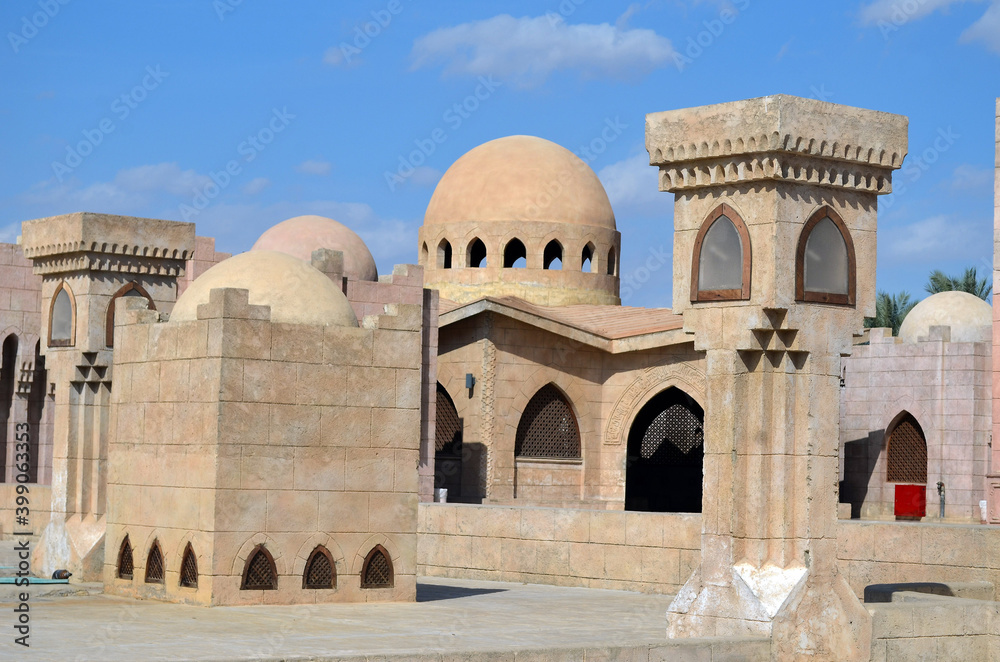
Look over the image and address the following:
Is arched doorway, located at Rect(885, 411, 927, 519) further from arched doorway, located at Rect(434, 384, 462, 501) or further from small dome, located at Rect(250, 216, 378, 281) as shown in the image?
small dome, located at Rect(250, 216, 378, 281)

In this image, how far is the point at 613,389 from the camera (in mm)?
27297

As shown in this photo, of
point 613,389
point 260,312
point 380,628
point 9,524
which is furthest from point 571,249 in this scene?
point 380,628

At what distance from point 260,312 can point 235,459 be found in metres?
1.33

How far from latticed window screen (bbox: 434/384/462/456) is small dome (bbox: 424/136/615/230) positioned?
4639mm

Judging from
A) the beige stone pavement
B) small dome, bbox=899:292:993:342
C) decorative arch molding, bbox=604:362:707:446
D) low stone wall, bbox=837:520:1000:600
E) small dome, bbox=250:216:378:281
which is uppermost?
small dome, bbox=250:216:378:281

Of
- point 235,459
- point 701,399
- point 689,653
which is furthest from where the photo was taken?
point 701,399

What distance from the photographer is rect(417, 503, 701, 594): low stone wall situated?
15.2m

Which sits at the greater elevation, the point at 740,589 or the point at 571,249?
the point at 571,249

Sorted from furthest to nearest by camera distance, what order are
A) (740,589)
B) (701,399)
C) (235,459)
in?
(701,399) < (235,459) < (740,589)

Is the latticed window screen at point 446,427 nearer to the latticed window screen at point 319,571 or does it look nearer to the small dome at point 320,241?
the small dome at point 320,241

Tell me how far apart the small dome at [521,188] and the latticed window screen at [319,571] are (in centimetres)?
Result: 1718

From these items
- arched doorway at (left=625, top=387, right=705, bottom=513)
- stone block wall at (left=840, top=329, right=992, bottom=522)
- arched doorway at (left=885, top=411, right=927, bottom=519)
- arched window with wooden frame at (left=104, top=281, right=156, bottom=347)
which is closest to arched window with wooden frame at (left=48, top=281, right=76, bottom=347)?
arched window with wooden frame at (left=104, top=281, right=156, bottom=347)

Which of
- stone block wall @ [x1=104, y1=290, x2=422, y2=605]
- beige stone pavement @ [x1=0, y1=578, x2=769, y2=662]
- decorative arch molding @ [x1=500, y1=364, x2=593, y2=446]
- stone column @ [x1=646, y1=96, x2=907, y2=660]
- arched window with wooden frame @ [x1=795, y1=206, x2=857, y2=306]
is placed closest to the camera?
beige stone pavement @ [x1=0, y1=578, x2=769, y2=662]

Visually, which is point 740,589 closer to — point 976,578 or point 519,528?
point 976,578
